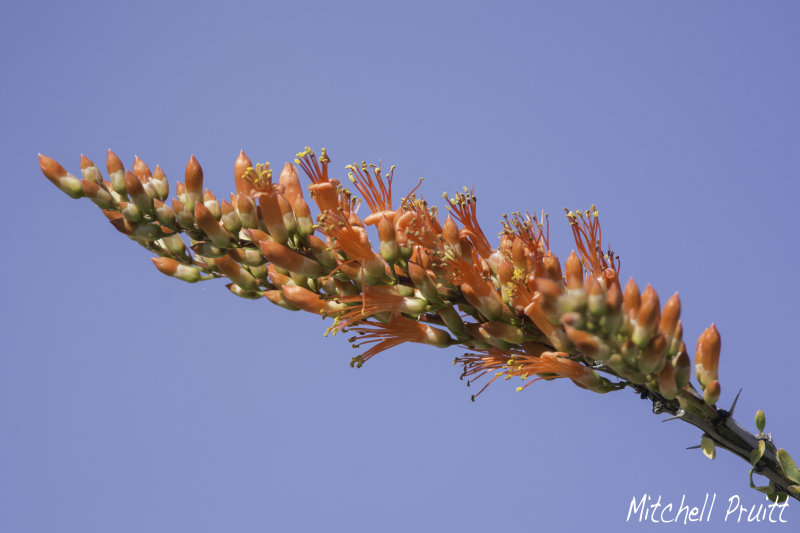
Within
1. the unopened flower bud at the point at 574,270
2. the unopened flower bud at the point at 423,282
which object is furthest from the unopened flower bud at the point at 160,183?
the unopened flower bud at the point at 574,270

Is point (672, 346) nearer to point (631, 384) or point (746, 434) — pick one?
point (631, 384)

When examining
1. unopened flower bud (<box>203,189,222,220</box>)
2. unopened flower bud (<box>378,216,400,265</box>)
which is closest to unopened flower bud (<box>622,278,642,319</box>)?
unopened flower bud (<box>378,216,400,265</box>)

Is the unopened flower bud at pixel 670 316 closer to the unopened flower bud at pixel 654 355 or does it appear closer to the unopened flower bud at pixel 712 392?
the unopened flower bud at pixel 654 355

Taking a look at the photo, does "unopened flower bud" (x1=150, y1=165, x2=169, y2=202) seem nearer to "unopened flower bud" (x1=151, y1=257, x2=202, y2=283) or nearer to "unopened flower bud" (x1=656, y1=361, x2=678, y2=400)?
"unopened flower bud" (x1=151, y1=257, x2=202, y2=283)

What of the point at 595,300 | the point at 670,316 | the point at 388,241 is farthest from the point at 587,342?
the point at 388,241

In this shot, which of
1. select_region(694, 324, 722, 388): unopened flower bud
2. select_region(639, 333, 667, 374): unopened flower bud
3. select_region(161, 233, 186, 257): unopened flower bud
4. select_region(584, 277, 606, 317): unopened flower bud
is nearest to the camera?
select_region(584, 277, 606, 317): unopened flower bud

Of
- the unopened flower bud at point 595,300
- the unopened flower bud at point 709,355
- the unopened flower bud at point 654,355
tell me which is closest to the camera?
the unopened flower bud at point 595,300
